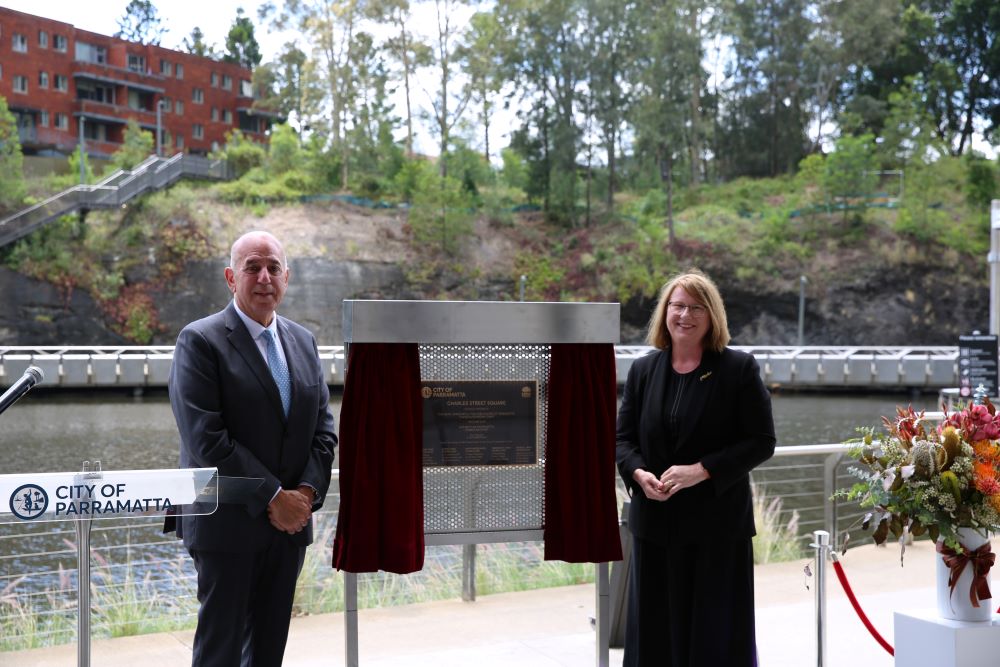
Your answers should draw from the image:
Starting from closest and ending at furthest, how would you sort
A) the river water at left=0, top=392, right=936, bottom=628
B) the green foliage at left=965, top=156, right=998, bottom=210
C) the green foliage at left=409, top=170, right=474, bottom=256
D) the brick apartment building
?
the river water at left=0, top=392, right=936, bottom=628 < the green foliage at left=409, top=170, right=474, bottom=256 < the green foliage at left=965, top=156, right=998, bottom=210 < the brick apartment building

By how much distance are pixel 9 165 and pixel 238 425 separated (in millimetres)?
41466

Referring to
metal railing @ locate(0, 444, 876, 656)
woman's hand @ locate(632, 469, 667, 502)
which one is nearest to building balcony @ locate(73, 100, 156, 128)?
metal railing @ locate(0, 444, 876, 656)

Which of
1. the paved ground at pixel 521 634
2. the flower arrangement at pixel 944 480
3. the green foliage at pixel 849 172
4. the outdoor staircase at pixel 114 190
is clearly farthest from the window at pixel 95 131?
the flower arrangement at pixel 944 480

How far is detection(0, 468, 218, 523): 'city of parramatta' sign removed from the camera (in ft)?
9.35

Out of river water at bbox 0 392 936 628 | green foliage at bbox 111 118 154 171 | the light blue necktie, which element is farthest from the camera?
green foliage at bbox 111 118 154 171

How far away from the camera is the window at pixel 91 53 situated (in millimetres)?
47500

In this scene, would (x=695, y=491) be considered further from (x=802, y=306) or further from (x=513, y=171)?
(x=513, y=171)

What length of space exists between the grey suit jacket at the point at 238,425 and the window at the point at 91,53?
164 ft

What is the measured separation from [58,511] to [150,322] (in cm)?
3572

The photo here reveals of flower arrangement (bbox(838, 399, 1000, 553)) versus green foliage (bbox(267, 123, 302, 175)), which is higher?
green foliage (bbox(267, 123, 302, 175))

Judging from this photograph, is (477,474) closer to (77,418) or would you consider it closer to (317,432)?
(317,432)

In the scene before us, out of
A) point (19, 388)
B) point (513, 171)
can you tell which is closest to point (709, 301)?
point (19, 388)

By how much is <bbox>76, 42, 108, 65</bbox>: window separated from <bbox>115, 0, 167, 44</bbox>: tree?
1.75m

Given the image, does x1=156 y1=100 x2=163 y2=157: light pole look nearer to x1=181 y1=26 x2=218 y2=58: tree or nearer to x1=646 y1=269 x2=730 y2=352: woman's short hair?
x1=181 y1=26 x2=218 y2=58: tree
